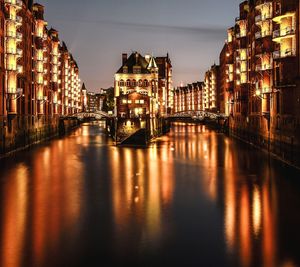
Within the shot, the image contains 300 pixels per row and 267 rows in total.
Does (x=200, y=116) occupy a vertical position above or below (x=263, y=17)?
below

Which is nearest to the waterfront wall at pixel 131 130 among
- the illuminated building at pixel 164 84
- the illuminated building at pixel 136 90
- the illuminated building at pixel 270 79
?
the illuminated building at pixel 136 90

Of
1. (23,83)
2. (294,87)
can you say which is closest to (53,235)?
(294,87)

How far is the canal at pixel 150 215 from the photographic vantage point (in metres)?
19.1

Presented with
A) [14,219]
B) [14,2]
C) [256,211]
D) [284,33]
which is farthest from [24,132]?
[256,211]

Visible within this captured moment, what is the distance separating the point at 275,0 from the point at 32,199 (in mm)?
35411

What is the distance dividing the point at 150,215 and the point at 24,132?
42.5 m

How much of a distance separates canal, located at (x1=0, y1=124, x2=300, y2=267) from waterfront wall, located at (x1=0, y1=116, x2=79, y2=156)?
16.8 feet

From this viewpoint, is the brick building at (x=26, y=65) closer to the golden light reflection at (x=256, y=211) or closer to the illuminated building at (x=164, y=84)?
the golden light reflection at (x=256, y=211)

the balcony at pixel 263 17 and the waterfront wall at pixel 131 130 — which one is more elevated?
the balcony at pixel 263 17

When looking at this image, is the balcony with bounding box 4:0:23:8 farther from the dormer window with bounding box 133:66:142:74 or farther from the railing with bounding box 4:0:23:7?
the dormer window with bounding box 133:66:142:74

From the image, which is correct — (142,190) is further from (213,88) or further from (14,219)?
(213,88)

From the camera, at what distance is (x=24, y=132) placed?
6397 centimetres

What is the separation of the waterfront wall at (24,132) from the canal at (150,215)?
511cm

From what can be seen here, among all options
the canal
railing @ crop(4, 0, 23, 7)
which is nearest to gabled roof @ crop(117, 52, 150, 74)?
railing @ crop(4, 0, 23, 7)
